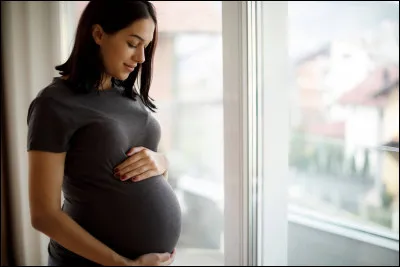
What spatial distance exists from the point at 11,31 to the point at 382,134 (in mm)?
1446

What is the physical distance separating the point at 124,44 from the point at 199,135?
1.45 meters

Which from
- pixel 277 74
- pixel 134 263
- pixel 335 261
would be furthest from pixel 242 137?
pixel 134 263

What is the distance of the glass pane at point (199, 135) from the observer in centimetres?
178

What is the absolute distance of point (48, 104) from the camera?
1.67 ft

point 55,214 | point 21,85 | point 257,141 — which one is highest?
point 21,85

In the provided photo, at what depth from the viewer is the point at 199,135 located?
6.48ft

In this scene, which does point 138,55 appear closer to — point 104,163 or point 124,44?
point 124,44

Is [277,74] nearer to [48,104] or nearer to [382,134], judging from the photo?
[382,134]

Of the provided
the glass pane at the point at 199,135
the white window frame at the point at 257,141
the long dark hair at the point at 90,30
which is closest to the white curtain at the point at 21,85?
the glass pane at the point at 199,135

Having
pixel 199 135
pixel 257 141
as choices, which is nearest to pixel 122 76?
pixel 257 141

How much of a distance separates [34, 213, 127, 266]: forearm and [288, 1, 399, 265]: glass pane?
4.78ft

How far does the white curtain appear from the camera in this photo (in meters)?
1.57

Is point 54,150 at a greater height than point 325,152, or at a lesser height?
greater

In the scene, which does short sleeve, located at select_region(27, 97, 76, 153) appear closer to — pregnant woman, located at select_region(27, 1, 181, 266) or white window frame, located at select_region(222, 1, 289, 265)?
pregnant woman, located at select_region(27, 1, 181, 266)
